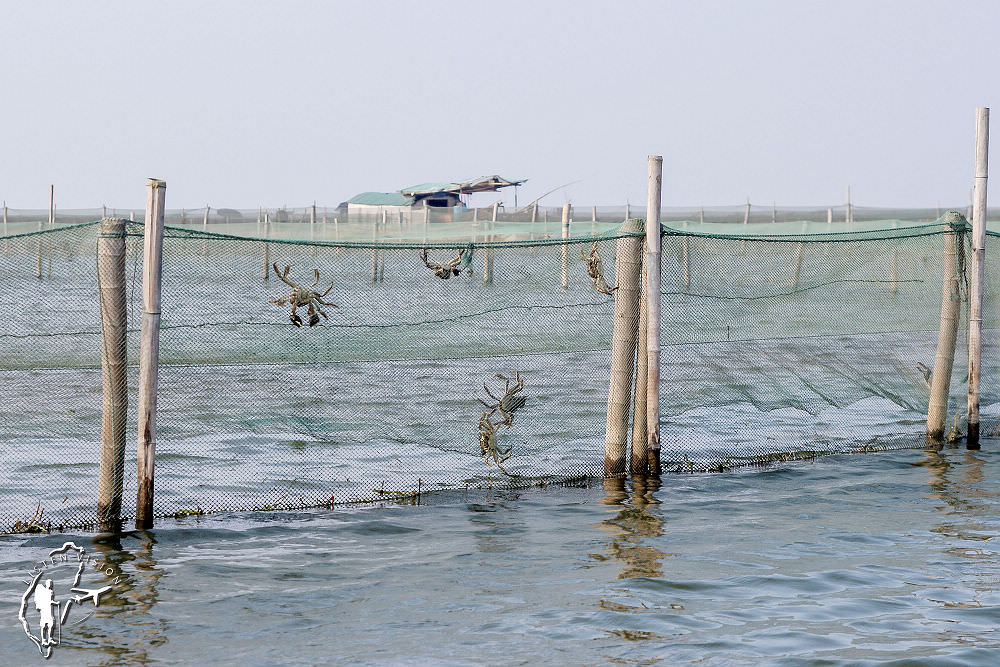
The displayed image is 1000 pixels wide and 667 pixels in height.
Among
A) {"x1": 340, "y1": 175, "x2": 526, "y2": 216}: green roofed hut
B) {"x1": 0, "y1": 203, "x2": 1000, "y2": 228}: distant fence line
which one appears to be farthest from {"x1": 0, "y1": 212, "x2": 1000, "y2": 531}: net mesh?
{"x1": 340, "y1": 175, "x2": 526, "y2": 216}: green roofed hut

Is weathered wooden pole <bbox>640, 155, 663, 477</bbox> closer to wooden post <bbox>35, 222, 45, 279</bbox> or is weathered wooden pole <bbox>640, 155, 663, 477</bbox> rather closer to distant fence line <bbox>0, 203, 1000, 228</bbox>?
wooden post <bbox>35, 222, 45, 279</bbox>

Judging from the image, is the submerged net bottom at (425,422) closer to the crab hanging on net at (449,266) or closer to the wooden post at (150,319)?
the wooden post at (150,319)

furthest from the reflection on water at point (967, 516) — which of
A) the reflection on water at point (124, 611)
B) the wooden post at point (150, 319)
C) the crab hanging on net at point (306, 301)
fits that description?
the wooden post at point (150, 319)

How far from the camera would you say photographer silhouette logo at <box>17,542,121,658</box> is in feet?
17.1

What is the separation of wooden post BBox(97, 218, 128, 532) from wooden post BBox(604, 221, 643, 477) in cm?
349

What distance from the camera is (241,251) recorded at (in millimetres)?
7629

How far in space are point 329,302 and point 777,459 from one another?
4.19 metres

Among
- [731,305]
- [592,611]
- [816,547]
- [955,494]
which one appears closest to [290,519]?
[592,611]

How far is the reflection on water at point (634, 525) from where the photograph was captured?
6398mm

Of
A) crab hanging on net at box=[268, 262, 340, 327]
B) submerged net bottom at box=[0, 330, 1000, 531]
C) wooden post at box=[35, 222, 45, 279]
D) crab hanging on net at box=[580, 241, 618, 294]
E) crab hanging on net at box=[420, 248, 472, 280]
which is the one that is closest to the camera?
wooden post at box=[35, 222, 45, 279]

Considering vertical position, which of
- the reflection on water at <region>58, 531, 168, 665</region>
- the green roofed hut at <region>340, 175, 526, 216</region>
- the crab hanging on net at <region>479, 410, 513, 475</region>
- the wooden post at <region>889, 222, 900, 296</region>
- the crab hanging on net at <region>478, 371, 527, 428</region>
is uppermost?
the green roofed hut at <region>340, 175, 526, 216</region>

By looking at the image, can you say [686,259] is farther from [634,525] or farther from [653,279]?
[634,525]

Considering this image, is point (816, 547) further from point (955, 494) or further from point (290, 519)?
point (290, 519)

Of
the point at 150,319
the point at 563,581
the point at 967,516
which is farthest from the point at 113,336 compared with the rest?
the point at 967,516
